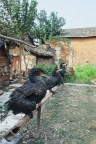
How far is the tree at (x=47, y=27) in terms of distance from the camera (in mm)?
22250

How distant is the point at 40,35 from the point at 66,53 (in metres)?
3.72

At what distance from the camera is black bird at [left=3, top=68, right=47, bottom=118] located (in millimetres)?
3598

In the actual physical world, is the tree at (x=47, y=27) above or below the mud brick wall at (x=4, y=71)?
above

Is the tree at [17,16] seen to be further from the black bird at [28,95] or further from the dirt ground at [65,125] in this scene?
the black bird at [28,95]

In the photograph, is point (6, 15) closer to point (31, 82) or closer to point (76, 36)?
point (76, 36)

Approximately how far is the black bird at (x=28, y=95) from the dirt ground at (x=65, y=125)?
1254 millimetres

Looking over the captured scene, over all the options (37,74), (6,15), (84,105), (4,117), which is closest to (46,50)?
(6,15)

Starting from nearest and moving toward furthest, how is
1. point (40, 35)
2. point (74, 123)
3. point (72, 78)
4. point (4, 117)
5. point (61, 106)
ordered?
point (74, 123), point (4, 117), point (61, 106), point (72, 78), point (40, 35)

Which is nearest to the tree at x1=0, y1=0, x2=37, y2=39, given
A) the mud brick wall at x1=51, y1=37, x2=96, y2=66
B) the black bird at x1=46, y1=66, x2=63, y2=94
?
the mud brick wall at x1=51, y1=37, x2=96, y2=66

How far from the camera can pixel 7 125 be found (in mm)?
5586

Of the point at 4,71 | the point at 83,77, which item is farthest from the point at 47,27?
the point at 4,71

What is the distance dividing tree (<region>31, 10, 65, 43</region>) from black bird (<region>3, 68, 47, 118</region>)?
18300 mm

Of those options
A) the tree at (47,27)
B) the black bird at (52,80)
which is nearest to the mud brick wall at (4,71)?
the black bird at (52,80)

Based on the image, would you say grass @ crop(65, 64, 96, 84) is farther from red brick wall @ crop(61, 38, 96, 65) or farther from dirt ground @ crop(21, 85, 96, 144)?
dirt ground @ crop(21, 85, 96, 144)
